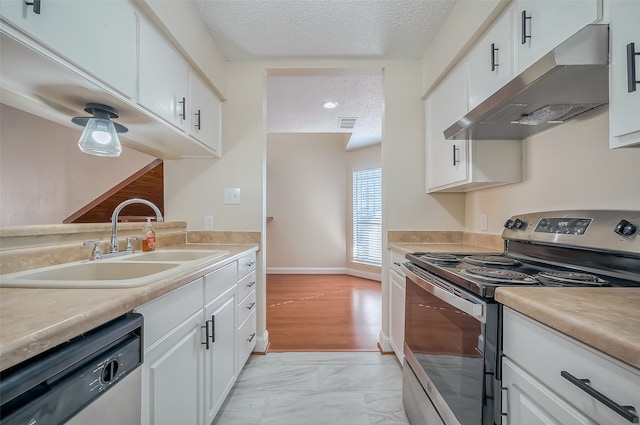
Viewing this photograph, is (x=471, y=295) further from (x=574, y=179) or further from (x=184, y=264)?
(x=184, y=264)

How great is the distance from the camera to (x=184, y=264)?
46.8 inches

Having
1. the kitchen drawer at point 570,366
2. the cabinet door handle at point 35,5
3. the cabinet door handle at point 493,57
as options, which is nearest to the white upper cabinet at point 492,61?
the cabinet door handle at point 493,57

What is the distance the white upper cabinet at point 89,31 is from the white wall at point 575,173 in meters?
1.99

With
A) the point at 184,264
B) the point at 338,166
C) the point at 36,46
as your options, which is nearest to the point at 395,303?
the point at 184,264

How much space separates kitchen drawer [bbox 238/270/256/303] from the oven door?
1.05 m

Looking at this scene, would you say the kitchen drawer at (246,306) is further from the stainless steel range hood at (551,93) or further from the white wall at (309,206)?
the white wall at (309,206)

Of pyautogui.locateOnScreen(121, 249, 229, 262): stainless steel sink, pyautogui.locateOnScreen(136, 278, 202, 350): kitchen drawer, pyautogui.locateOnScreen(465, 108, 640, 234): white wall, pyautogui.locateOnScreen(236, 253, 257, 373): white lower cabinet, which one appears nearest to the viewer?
pyautogui.locateOnScreen(136, 278, 202, 350): kitchen drawer

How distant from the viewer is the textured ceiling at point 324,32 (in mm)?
1752

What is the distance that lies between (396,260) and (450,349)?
1.01 metres

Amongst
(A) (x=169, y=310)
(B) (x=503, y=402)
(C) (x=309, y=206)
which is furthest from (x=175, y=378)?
(C) (x=309, y=206)

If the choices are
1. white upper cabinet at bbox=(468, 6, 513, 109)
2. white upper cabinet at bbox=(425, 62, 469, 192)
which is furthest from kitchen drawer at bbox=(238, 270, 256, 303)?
white upper cabinet at bbox=(468, 6, 513, 109)

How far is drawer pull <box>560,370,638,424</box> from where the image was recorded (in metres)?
0.49

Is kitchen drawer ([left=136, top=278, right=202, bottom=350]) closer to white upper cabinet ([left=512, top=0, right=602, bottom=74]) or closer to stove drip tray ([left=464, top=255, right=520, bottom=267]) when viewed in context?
stove drip tray ([left=464, top=255, right=520, bottom=267])

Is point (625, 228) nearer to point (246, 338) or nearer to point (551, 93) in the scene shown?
point (551, 93)
